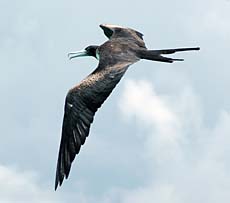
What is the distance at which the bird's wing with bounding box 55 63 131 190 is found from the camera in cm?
3444

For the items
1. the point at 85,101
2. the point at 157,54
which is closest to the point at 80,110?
the point at 85,101

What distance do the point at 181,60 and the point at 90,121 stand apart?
10.0 ft

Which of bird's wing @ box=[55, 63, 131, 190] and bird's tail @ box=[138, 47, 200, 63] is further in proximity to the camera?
bird's tail @ box=[138, 47, 200, 63]

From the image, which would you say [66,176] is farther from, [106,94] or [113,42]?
[113,42]

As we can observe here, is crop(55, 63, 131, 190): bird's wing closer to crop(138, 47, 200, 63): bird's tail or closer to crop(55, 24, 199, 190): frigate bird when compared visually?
crop(55, 24, 199, 190): frigate bird

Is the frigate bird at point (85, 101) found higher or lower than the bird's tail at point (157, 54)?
lower

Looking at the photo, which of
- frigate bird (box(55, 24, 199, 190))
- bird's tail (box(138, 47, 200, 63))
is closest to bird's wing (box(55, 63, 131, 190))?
frigate bird (box(55, 24, 199, 190))

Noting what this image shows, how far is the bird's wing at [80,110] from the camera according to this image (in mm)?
34438

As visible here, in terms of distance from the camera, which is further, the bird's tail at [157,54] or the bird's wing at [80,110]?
the bird's tail at [157,54]

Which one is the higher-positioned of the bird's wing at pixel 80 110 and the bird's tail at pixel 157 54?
the bird's tail at pixel 157 54

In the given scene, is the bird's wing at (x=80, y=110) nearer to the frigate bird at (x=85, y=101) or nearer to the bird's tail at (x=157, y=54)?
the frigate bird at (x=85, y=101)

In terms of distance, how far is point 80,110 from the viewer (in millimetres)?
34500

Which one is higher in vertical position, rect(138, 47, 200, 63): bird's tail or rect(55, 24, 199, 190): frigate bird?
rect(138, 47, 200, 63): bird's tail

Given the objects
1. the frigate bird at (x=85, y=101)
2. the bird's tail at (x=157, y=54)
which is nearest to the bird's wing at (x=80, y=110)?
the frigate bird at (x=85, y=101)
